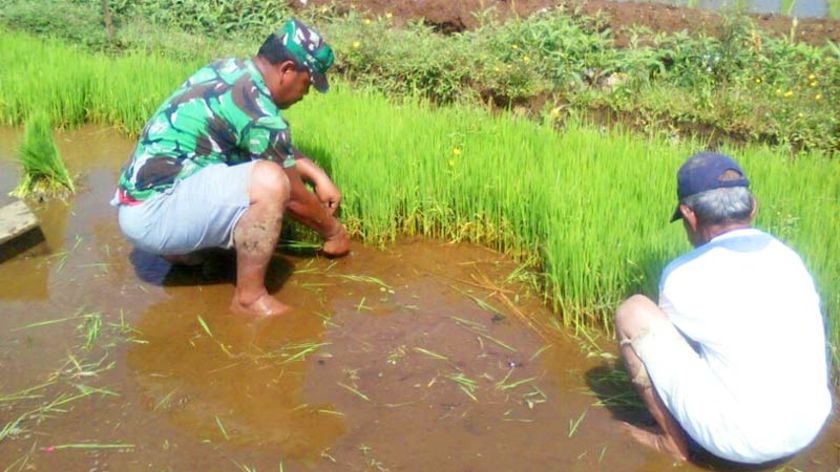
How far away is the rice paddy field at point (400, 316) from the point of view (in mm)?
2898

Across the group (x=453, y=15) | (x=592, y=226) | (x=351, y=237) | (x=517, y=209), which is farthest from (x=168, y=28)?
(x=592, y=226)

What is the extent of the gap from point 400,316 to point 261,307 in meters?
0.56

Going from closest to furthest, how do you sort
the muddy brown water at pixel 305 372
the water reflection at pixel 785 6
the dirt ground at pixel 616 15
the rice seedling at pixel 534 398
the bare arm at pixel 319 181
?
the muddy brown water at pixel 305 372
the rice seedling at pixel 534 398
the bare arm at pixel 319 181
the dirt ground at pixel 616 15
the water reflection at pixel 785 6

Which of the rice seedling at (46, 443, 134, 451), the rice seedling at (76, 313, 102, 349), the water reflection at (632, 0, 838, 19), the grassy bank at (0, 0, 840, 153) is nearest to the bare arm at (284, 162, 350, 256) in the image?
the rice seedling at (76, 313, 102, 349)

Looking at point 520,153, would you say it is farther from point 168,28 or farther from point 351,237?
point 168,28

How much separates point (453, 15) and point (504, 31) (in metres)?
1.54

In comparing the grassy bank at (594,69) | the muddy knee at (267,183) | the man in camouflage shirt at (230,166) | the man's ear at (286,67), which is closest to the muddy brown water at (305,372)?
the man in camouflage shirt at (230,166)

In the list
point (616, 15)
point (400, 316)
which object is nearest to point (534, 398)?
point (400, 316)

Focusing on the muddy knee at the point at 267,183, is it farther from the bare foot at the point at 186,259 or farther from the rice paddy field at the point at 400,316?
the bare foot at the point at 186,259

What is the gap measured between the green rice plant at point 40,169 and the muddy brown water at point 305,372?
0.70 m

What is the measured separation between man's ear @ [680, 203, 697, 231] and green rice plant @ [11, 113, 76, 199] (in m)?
3.51

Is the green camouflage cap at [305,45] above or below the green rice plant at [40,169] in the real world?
above

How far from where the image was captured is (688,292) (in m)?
2.60

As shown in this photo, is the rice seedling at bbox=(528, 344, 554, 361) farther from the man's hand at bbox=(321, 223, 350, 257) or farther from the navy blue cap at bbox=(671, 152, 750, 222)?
the man's hand at bbox=(321, 223, 350, 257)
